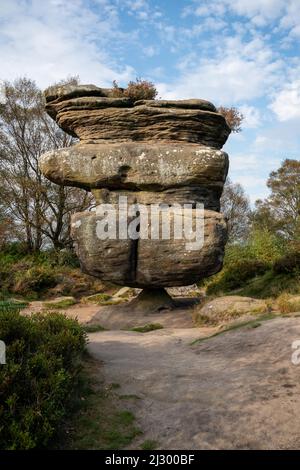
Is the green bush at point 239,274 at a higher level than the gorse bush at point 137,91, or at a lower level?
lower

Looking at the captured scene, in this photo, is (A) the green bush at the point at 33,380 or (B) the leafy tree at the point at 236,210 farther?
(B) the leafy tree at the point at 236,210

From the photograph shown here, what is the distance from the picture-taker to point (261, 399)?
5.74 metres

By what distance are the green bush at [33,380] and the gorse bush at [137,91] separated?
10971 millimetres

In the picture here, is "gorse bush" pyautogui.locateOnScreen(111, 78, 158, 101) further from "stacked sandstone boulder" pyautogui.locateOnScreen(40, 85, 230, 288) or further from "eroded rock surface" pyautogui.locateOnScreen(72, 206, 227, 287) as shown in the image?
"eroded rock surface" pyautogui.locateOnScreen(72, 206, 227, 287)

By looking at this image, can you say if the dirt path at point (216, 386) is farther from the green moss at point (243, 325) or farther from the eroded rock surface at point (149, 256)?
the eroded rock surface at point (149, 256)

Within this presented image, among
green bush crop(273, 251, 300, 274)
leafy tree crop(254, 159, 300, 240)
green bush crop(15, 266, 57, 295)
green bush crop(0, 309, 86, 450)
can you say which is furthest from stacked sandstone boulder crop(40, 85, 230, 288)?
leafy tree crop(254, 159, 300, 240)

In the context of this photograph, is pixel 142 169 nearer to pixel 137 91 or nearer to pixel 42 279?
pixel 137 91

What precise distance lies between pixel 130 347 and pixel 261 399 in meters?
4.46

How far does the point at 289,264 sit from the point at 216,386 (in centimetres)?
931

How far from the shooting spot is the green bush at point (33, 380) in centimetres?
446

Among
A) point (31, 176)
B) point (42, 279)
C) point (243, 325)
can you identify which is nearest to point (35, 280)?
point (42, 279)

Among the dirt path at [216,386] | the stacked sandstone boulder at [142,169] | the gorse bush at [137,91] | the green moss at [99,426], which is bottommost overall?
the green moss at [99,426]

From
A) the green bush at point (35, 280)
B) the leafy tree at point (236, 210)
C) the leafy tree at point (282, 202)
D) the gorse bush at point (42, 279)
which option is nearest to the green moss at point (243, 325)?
the gorse bush at point (42, 279)
